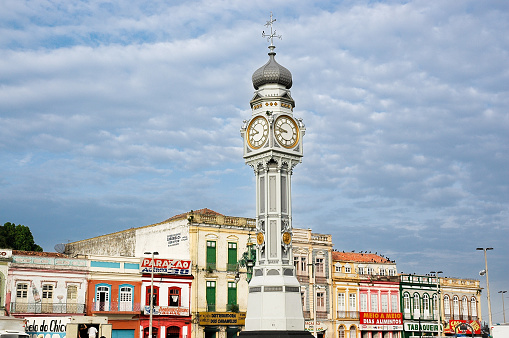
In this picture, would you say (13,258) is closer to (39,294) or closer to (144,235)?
(39,294)

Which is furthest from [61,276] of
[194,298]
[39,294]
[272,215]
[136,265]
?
[272,215]

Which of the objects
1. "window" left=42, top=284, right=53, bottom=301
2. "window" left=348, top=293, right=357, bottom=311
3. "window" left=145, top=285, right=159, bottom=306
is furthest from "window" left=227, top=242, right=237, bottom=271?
"window" left=42, top=284, right=53, bottom=301

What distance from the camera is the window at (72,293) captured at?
1842 inches

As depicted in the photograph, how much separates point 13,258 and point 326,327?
29300 mm

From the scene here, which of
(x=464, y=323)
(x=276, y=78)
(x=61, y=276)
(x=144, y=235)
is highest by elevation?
(x=276, y=78)

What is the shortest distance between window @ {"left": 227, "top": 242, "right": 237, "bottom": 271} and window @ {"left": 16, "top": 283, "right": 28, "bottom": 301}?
55.4 feet

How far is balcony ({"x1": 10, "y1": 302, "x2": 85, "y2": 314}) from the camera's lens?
1745 inches

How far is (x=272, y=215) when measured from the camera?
2931cm

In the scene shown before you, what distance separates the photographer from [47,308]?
4541cm

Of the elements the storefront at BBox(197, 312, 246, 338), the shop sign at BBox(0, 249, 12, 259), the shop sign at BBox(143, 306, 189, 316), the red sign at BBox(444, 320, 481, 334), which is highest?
the shop sign at BBox(0, 249, 12, 259)

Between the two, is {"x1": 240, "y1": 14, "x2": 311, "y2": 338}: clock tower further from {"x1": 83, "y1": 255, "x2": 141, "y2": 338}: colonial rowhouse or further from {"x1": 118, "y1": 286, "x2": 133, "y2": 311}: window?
{"x1": 118, "y1": 286, "x2": 133, "y2": 311}: window

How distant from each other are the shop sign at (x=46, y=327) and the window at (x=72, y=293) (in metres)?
4.04

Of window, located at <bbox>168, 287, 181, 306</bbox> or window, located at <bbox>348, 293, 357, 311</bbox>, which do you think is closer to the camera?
window, located at <bbox>168, 287, 181, 306</bbox>

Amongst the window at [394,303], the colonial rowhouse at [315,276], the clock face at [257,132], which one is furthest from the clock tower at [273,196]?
the window at [394,303]
